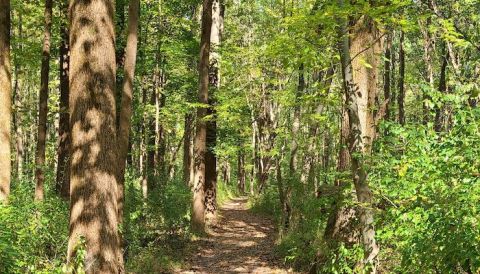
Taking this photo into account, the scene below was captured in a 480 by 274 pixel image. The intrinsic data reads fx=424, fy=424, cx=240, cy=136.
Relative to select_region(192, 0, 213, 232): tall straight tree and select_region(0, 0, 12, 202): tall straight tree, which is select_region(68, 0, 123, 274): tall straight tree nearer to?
select_region(0, 0, 12, 202): tall straight tree

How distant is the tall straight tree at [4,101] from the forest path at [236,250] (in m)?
4.39

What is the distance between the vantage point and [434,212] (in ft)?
13.6

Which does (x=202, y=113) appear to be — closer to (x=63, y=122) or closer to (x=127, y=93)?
(x=63, y=122)

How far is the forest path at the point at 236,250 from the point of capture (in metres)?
10.3

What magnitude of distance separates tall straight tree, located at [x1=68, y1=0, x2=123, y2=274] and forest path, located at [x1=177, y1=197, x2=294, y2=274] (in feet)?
18.0

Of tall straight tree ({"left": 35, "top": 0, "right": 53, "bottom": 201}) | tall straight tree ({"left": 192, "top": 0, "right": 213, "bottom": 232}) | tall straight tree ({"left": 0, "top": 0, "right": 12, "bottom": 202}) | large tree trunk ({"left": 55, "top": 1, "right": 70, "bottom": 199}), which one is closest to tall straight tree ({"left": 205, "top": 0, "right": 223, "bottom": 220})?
tall straight tree ({"left": 192, "top": 0, "right": 213, "bottom": 232})

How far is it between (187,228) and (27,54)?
312 inches

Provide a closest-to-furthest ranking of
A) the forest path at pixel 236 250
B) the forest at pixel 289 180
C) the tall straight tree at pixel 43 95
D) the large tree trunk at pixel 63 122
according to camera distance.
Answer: the forest at pixel 289 180, the forest path at pixel 236 250, the tall straight tree at pixel 43 95, the large tree trunk at pixel 63 122

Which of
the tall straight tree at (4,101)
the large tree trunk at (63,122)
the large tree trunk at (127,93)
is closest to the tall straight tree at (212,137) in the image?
the large tree trunk at (63,122)

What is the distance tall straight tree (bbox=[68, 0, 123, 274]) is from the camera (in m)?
4.78

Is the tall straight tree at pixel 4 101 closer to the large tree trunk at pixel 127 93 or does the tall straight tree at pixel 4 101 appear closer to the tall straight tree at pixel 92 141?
the large tree trunk at pixel 127 93

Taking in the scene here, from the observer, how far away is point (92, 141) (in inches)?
191

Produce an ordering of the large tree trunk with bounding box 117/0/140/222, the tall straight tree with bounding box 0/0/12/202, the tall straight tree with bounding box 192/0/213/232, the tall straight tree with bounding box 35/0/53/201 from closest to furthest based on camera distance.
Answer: the tall straight tree with bounding box 0/0/12/202 → the large tree trunk with bounding box 117/0/140/222 → the tall straight tree with bounding box 35/0/53/201 → the tall straight tree with bounding box 192/0/213/232

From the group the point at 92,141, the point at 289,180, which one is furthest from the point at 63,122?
the point at 92,141
